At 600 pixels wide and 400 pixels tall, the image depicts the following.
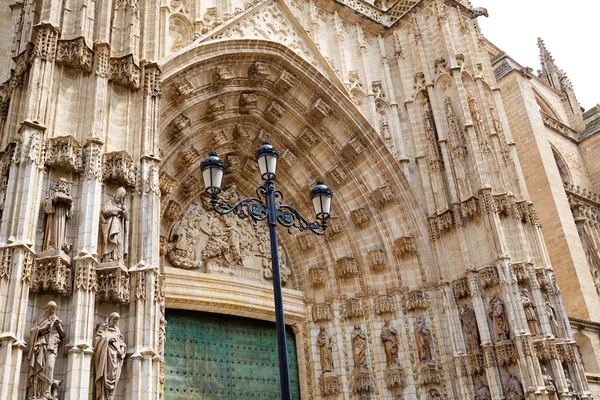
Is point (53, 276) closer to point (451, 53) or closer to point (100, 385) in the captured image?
point (100, 385)

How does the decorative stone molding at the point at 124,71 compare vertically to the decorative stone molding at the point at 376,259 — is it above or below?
above

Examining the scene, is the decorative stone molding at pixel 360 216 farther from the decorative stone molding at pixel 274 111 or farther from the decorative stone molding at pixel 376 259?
the decorative stone molding at pixel 274 111

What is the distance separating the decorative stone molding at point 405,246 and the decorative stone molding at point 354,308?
130 cm

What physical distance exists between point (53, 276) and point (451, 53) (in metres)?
9.91

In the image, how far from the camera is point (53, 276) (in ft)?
22.7

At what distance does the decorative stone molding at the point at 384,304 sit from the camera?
465 inches

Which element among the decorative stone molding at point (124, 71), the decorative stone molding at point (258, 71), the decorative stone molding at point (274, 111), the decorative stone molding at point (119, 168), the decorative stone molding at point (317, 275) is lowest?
the decorative stone molding at point (317, 275)

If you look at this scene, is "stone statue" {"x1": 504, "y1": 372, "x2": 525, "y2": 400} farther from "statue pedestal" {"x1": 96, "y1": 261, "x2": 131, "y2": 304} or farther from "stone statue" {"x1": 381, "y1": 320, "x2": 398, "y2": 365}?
"statue pedestal" {"x1": 96, "y1": 261, "x2": 131, "y2": 304}

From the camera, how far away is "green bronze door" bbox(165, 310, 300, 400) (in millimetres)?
10273

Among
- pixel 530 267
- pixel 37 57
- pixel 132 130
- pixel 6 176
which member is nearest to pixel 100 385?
pixel 6 176

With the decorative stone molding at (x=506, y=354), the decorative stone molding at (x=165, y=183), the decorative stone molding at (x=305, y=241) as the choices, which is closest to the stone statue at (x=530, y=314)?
the decorative stone molding at (x=506, y=354)

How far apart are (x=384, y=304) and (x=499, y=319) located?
7.34 feet

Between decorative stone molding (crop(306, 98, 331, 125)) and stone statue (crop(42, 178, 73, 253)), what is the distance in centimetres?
625

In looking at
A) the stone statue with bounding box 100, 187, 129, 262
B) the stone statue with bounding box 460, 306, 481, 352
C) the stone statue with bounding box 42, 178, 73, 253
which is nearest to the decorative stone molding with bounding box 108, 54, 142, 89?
the stone statue with bounding box 100, 187, 129, 262
